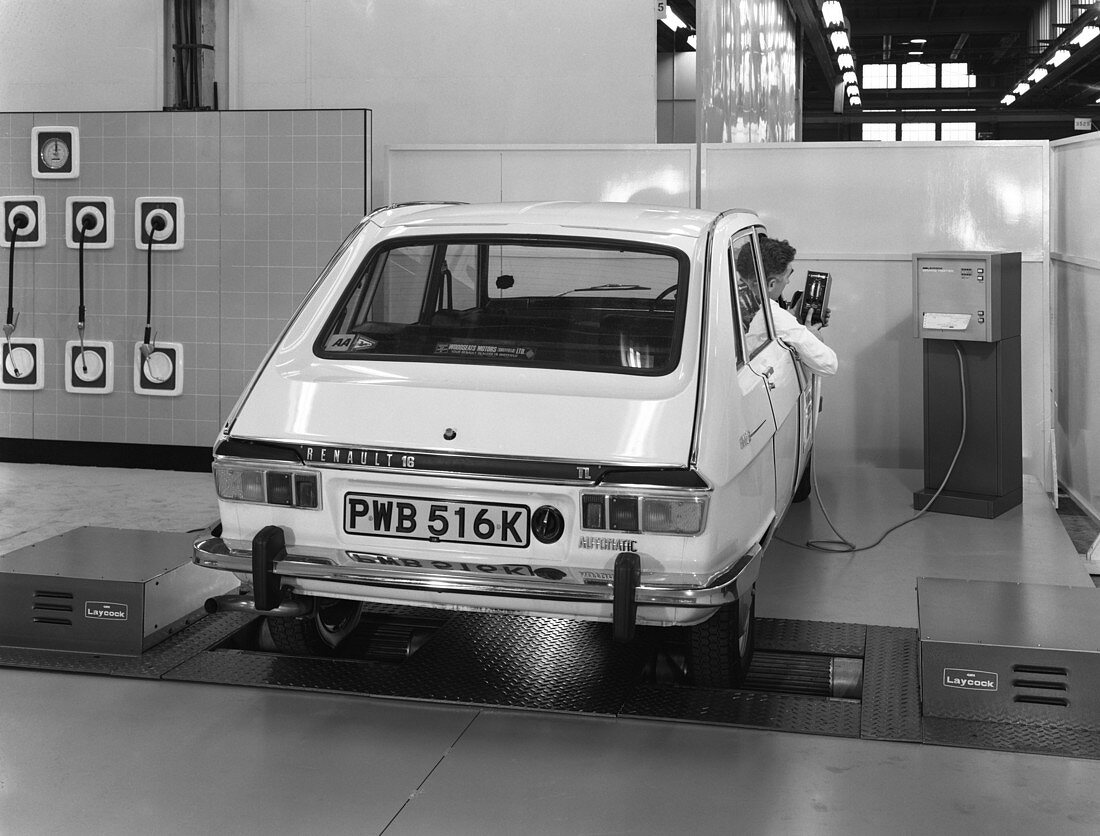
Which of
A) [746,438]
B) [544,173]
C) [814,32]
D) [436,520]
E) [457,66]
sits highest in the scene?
[814,32]

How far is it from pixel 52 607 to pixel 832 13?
1431 cm

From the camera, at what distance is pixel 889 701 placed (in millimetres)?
3959

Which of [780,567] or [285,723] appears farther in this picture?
[780,567]

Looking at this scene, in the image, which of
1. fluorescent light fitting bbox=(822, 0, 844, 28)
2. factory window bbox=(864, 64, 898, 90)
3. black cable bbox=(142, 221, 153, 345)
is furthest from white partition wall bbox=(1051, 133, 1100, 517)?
factory window bbox=(864, 64, 898, 90)

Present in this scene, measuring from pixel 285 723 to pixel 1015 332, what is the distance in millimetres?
4985

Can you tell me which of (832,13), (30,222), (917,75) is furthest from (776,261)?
(917,75)

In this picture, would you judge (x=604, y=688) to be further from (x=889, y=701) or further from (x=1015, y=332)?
(x=1015, y=332)

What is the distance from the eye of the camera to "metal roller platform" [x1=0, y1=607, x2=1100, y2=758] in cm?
378

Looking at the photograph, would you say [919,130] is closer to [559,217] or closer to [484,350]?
[559,217]

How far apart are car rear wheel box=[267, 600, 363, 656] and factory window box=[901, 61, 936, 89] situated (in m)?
28.7

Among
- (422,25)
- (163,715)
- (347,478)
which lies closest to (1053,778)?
(347,478)

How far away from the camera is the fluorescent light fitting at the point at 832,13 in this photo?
51.2 feet

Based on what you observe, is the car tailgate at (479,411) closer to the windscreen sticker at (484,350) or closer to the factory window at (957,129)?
the windscreen sticker at (484,350)

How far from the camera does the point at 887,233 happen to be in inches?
319
